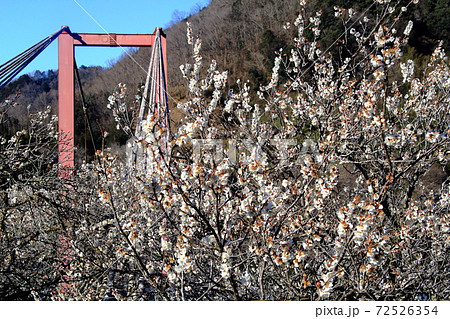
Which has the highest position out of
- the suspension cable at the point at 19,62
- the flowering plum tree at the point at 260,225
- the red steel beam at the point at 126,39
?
the red steel beam at the point at 126,39

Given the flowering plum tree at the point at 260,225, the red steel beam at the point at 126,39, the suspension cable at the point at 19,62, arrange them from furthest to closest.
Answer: the red steel beam at the point at 126,39
the suspension cable at the point at 19,62
the flowering plum tree at the point at 260,225

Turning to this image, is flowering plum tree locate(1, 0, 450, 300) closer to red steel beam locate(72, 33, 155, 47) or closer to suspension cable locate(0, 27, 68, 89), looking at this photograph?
suspension cable locate(0, 27, 68, 89)

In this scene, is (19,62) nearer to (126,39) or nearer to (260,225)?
(260,225)

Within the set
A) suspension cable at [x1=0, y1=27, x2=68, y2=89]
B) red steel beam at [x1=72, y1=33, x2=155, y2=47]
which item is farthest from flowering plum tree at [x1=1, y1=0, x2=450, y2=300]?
red steel beam at [x1=72, y1=33, x2=155, y2=47]

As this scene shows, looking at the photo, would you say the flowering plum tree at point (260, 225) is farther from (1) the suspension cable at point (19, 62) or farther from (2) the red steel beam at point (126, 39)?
(2) the red steel beam at point (126, 39)

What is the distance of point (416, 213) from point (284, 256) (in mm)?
1028

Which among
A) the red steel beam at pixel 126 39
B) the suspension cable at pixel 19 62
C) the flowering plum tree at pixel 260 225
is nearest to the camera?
the flowering plum tree at pixel 260 225

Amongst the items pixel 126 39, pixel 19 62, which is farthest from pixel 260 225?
pixel 126 39

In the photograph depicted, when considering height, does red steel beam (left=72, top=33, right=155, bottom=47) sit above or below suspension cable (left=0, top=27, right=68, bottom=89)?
above

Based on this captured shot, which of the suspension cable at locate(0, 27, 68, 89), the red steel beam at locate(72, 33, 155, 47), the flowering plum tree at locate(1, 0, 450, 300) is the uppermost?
the red steel beam at locate(72, 33, 155, 47)

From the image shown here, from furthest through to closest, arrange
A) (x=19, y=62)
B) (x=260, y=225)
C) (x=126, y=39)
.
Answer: (x=126, y=39) → (x=19, y=62) → (x=260, y=225)

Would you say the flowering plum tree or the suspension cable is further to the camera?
the suspension cable

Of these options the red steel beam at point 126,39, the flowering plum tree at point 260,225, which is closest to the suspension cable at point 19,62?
the flowering plum tree at point 260,225

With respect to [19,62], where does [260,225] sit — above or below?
below
